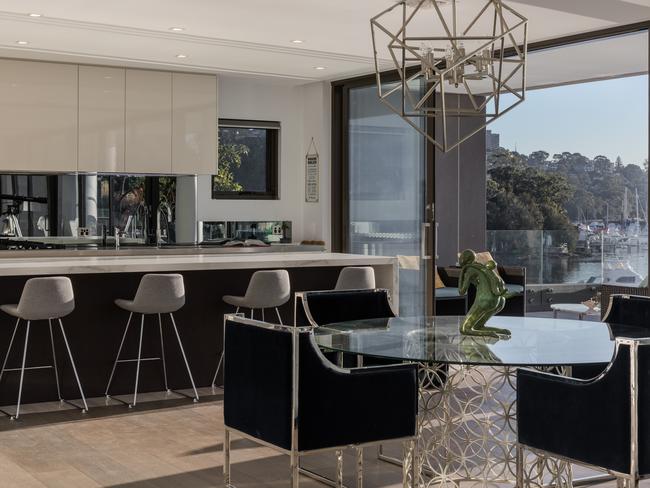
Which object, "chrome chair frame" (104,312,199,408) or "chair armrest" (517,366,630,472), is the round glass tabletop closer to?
"chair armrest" (517,366,630,472)

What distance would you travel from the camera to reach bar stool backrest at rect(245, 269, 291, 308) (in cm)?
610

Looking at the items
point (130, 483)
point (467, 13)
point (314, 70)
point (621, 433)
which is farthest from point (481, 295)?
point (314, 70)

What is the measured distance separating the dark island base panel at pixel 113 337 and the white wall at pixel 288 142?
262 cm

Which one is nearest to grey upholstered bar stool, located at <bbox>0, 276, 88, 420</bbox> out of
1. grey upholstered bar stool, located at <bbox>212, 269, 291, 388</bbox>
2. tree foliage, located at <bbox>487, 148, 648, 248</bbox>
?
grey upholstered bar stool, located at <bbox>212, 269, 291, 388</bbox>

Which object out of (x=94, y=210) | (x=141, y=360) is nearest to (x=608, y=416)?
(x=141, y=360)

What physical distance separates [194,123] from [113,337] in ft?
10.5

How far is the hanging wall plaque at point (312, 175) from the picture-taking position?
9406 mm

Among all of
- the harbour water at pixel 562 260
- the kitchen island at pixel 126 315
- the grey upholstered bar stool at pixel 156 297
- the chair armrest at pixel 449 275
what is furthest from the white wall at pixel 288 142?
the grey upholstered bar stool at pixel 156 297

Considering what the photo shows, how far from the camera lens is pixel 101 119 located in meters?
8.34

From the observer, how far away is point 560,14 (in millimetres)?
6195

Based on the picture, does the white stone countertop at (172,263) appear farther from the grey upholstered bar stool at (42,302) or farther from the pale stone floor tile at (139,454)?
the pale stone floor tile at (139,454)

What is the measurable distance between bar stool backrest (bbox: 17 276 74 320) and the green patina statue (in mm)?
2516

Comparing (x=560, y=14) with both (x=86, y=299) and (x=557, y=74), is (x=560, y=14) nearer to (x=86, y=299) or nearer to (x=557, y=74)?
(x=557, y=74)

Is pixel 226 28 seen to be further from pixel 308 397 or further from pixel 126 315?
pixel 308 397
